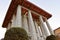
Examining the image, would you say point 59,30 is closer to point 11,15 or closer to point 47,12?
point 47,12

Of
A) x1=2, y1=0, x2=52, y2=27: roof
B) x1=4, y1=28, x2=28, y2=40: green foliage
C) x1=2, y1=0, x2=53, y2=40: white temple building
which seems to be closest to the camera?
x1=4, y1=28, x2=28, y2=40: green foliage

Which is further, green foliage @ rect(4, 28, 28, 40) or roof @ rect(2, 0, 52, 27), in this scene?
roof @ rect(2, 0, 52, 27)

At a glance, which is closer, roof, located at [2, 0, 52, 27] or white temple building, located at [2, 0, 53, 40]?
white temple building, located at [2, 0, 53, 40]

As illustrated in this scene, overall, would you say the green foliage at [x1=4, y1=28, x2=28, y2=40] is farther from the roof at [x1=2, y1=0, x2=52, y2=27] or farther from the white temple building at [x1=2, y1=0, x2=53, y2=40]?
the roof at [x1=2, y1=0, x2=52, y2=27]

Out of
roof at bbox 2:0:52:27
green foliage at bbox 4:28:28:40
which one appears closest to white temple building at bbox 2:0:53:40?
roof at bbox 2:0:52:27

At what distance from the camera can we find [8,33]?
7.49 metres

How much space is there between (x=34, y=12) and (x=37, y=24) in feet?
6.66

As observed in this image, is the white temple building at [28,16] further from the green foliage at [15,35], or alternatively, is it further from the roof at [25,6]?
the green foliage at [15,35]

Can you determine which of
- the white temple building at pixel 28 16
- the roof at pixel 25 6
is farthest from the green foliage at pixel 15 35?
the roof at pixel 25 6

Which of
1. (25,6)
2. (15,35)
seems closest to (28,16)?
(25,6)

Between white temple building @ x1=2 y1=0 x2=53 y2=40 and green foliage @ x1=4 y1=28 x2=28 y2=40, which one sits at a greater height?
white temple building @ x1=2 y1=0 x2=53 y2=40

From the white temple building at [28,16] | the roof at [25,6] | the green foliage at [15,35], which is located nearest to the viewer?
the green foliage at [15,35]

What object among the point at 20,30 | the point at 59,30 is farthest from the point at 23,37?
the point at 59,30

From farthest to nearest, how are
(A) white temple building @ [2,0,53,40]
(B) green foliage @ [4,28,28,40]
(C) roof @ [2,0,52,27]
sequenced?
(C) roof @ [2,0,52,27], (A) white temple building @ [2,0,53,40], (B) green foliage @ [4,28,28,40]
